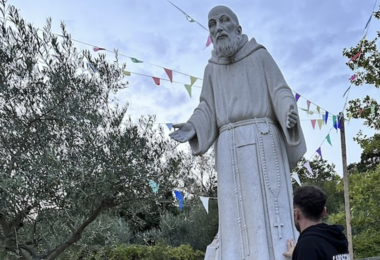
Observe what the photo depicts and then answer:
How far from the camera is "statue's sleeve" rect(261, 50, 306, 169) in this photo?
474 cm

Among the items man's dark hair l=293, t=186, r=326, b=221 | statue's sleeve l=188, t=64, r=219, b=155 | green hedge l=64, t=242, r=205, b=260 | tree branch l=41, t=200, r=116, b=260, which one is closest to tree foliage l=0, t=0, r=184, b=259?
tree branch l=41, t=200, r=116, b=260

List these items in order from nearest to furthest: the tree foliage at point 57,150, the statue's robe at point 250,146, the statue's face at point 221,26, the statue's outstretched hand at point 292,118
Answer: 1. the statue's outstretched hand at point 292,118
2. the statue's robe at point 250,146
3. the statue's face at point 221,26
4. the tree foliage at point 57,150

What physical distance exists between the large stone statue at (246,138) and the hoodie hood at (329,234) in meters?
Answer: 1.81

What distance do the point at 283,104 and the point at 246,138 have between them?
519 mm

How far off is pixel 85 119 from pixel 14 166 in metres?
1.43

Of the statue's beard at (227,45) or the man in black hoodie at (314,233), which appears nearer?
the man in black hoodie at (314,233)

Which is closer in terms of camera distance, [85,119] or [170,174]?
[85,119]

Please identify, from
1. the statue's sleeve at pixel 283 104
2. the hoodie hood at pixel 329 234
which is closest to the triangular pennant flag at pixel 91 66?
the statue's sleeve at pixel 283 104

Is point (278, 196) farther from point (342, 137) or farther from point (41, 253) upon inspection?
point (342, 137)

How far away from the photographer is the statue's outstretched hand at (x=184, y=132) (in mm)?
4956

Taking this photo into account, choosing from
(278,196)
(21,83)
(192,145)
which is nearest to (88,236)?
(21,83)

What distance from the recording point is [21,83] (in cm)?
837

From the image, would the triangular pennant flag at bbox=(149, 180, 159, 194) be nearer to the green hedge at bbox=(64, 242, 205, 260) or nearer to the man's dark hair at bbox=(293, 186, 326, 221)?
the man's dark hair at bbox=(293, 186, 326, 221)

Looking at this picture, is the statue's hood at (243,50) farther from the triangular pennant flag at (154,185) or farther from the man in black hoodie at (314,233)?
the triangular pennant flag at (154,185)
